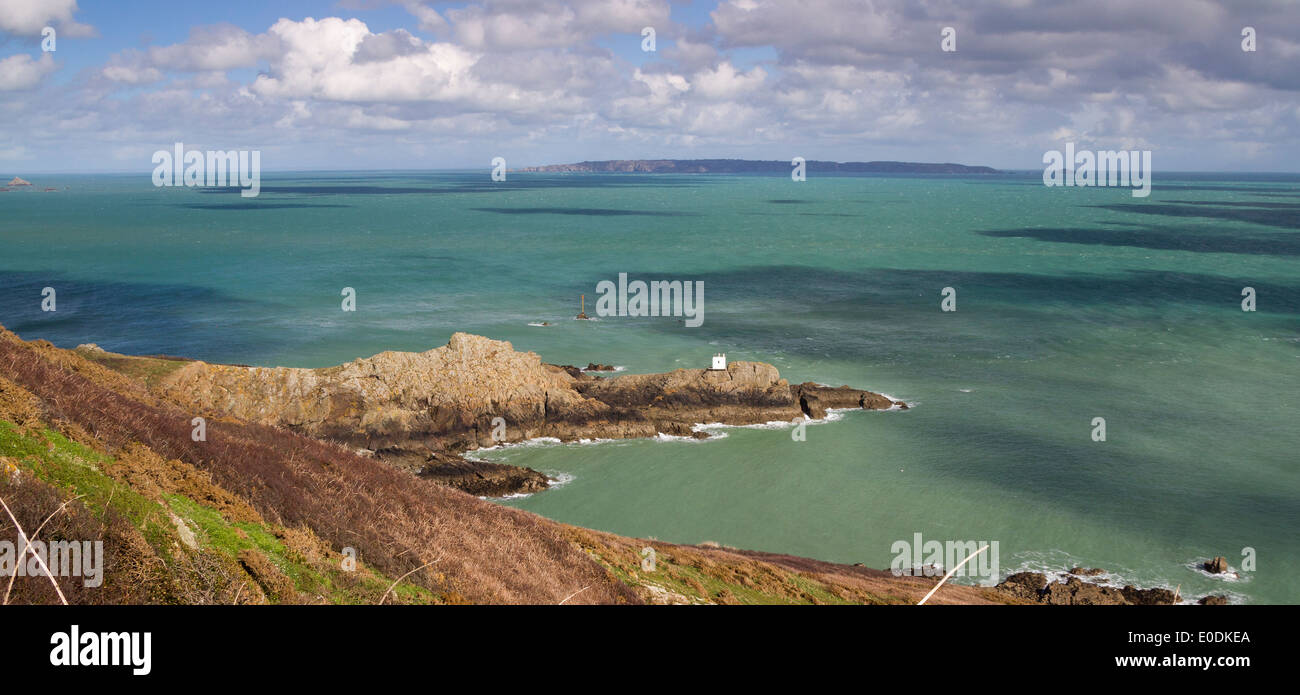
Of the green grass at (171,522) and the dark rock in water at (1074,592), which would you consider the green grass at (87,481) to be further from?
the dark rock in water at (1074,592)

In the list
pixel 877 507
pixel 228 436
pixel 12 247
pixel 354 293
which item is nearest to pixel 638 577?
pixel 228 436

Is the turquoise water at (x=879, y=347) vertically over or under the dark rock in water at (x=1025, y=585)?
over

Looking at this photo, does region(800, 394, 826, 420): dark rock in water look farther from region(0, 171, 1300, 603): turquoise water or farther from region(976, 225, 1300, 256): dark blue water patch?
region(976, 225, 1300, 256): dark blue water patch

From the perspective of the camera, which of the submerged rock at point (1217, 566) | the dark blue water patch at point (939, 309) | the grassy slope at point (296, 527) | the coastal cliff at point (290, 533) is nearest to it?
the coastal cliff at point (290, 533)

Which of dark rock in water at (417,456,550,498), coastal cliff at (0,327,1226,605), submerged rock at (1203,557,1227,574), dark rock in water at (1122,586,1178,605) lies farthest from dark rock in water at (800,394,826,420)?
dark rock in water at (1122,586,1178,605)

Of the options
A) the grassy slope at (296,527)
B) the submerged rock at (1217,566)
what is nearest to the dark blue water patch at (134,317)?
the grassy slope at (296,527)

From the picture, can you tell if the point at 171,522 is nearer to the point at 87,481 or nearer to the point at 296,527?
the point at 87,481
